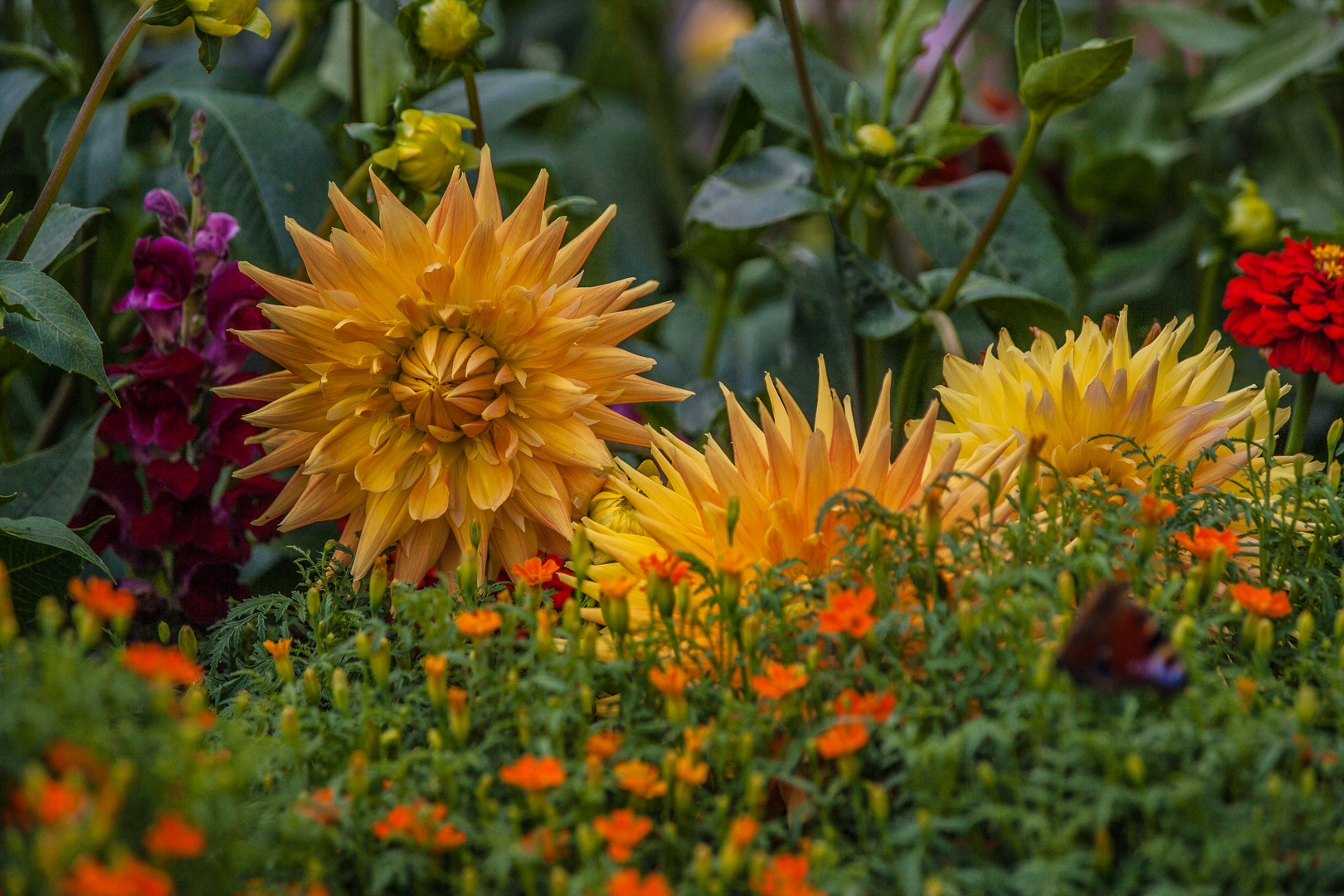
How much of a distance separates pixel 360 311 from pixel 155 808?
274 mm

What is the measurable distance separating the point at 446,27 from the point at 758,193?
225 mm

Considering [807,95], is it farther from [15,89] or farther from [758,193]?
[15,89]

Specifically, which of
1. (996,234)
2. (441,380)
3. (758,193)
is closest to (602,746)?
(441,380)

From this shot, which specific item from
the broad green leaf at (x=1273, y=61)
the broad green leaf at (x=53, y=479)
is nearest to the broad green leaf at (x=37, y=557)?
the broad green leaf at (x=53, y=479)

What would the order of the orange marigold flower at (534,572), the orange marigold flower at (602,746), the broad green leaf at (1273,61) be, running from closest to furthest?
the orange marigold flower at (602,746) < the orange marigold flower at (534,572) < the broad green leaf at (1273,61)

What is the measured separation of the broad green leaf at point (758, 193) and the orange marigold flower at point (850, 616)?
1.13 feet

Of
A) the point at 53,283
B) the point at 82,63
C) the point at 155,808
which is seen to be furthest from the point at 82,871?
the point at 82,63

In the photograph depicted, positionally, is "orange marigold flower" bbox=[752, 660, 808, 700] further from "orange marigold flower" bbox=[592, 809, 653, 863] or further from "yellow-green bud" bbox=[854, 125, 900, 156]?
"yellow-green bud" bbox=[854, 125, 900, 156]

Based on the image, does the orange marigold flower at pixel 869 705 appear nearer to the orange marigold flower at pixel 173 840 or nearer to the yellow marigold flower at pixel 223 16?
the orange marigold flower at pixel 173 840

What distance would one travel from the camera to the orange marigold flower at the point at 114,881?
0.23m

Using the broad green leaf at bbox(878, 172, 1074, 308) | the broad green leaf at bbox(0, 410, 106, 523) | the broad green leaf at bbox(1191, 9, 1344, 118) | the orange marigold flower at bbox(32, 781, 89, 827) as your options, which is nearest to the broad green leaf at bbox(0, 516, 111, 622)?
the broad green leaf at bbox(0, 410, 106, 523)

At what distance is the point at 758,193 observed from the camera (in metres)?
0.69

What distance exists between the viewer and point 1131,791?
0.30 metres

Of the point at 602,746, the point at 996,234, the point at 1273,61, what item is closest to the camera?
the point at 602,746
